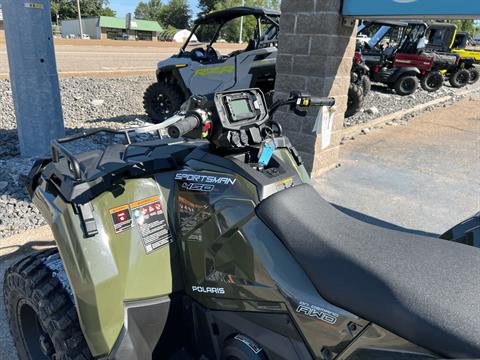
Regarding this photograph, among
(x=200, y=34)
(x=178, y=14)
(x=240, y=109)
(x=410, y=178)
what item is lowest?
(x=410, y=178)

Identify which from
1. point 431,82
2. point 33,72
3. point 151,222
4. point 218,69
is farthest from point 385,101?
point 151,222

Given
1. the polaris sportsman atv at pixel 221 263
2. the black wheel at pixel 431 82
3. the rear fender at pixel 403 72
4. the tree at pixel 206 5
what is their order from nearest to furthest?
the polaris sportsman atv at pixel 221 263 < the rear fender at pixel 403 72 < the black wheel at pixel 431 82 < the tree at pixel 206 5

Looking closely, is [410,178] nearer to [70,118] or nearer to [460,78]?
[70,118]

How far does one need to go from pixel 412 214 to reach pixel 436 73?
11.6 meters

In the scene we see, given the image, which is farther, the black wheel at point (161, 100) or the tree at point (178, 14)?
the tree at point (178, 14)

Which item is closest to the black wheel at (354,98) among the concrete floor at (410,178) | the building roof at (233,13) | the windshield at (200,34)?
the concrete floor at (410,178)

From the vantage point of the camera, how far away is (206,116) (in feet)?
5.36

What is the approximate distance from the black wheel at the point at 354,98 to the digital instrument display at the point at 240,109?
25.2 feet

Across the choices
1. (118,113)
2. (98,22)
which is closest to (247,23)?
(98,22)

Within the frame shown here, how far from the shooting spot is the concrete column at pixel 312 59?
4.55 m

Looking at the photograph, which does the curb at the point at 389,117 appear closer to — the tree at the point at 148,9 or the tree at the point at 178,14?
the tree at the point at 178,14

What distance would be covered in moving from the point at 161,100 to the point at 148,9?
111 meters

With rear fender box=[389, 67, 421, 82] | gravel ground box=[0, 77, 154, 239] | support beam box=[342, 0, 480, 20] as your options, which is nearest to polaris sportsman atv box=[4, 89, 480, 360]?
gravel ground box=[0, 77, 154, 239]

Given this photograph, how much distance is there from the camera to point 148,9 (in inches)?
4225
